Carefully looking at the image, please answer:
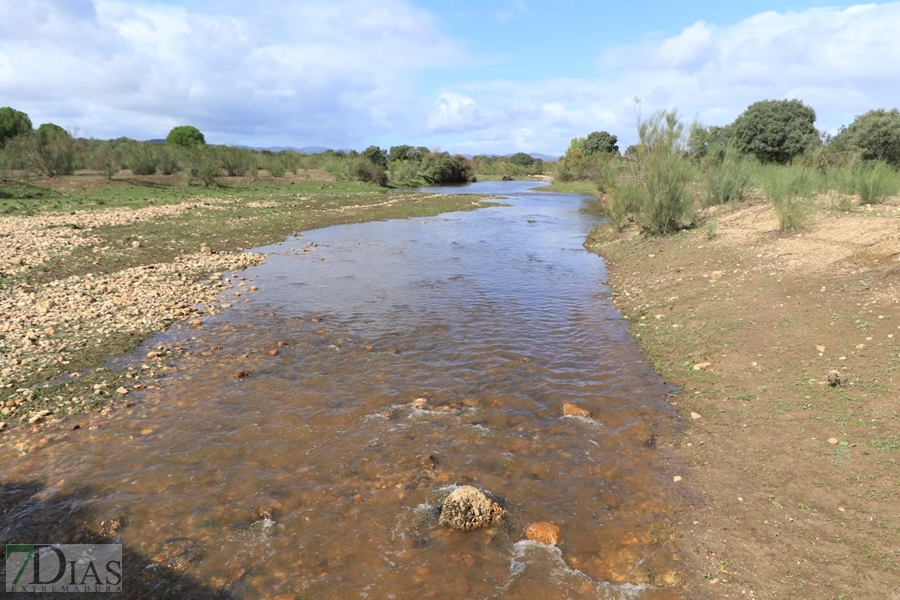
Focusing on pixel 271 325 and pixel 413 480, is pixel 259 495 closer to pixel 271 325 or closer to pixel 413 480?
pixel 413 480

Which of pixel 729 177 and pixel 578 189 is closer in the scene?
pixel 729 177

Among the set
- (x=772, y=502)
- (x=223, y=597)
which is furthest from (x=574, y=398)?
(x=223, y=597)

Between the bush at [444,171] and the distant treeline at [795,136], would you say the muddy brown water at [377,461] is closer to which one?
the distant treeline at [795,136]

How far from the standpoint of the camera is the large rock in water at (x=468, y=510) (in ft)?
17.9

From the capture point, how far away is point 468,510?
5.51m

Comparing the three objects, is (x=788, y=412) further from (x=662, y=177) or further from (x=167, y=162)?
(x=167, y=162)

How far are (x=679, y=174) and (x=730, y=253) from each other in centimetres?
550

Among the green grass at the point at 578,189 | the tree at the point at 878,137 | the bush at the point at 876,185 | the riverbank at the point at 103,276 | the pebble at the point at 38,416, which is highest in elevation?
the tree at the point at 878,137

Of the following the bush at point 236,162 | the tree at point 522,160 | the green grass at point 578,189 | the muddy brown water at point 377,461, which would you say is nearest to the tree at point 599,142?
the tree at point 522,160

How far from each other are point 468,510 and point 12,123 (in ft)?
258

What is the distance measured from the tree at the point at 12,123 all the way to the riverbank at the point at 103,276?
98.6ft

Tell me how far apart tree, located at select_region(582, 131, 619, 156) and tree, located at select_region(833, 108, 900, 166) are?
74798 millimetres

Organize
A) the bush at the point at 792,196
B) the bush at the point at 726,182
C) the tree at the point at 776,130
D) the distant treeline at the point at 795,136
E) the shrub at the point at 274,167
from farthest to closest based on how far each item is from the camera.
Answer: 1. the shrub at the point at 274,167
2. the tree at the point at 776,130
3. the distant treeline at the point at 795,136
4. the bush at the point at 726,182
5. the bush at the point at 792,196

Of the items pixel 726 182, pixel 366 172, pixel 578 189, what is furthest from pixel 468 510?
pixel 578 189
